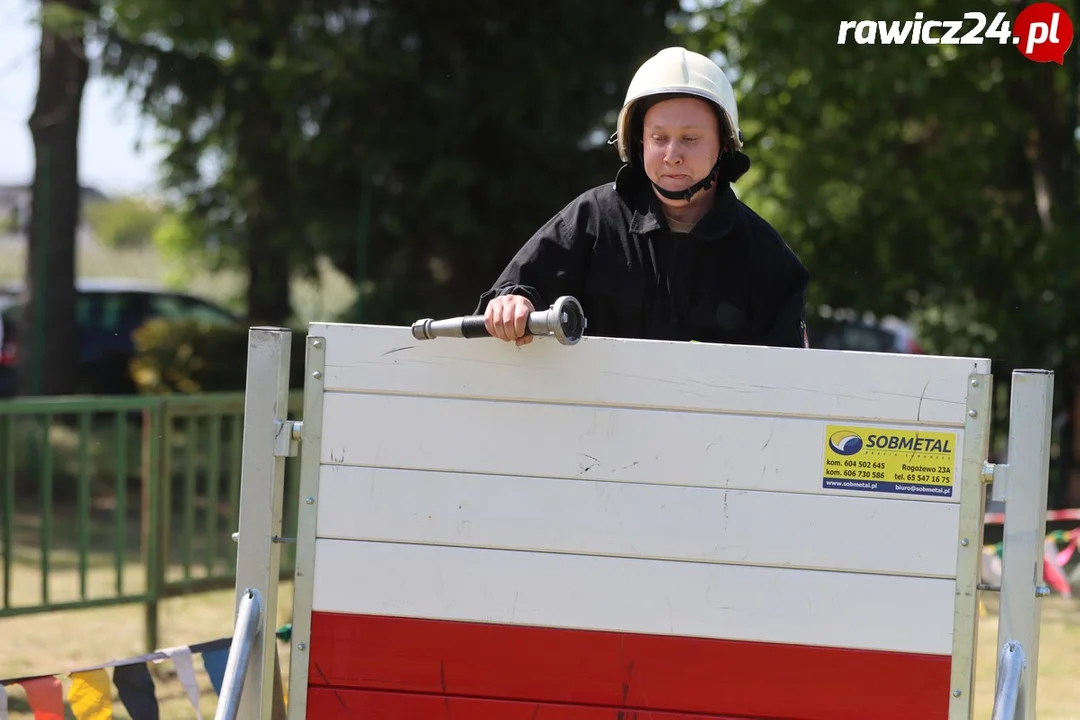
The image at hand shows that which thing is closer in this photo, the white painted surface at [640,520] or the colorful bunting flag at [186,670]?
the white painted surface at [640,520]

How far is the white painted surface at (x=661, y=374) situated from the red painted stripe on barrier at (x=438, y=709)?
Result: 60 cm

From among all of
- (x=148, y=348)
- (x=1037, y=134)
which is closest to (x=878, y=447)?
(x=1037, y=134)

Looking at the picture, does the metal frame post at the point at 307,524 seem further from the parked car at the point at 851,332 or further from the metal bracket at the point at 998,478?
the parked car at the point at 851,332

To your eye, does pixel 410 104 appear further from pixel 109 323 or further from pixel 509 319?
pixel 509 319

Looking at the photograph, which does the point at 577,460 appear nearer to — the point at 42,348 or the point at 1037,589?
the point at 1037,589

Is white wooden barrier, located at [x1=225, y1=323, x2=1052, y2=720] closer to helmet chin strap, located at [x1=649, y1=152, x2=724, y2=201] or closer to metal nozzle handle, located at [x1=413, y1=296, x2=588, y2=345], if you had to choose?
metal nozzle handle, located at [x1=413, y1=296, x2=588, y2=345]

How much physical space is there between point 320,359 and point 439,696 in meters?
0.70

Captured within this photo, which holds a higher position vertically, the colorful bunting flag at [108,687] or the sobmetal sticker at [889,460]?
the sobmetal sticker at [889,460]

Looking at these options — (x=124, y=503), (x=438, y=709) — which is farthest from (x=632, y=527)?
(x=124, y=503)

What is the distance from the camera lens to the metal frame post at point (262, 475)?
8.35 feet

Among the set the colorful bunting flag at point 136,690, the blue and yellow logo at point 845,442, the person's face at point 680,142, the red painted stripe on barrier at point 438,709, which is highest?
the person's face at point 680,142

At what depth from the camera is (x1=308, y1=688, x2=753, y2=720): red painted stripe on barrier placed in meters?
2.47

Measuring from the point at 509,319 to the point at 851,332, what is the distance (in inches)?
335

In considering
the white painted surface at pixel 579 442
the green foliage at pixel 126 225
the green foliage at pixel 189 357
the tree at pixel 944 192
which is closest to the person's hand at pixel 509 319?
the white painted surface at pixel 579 442
